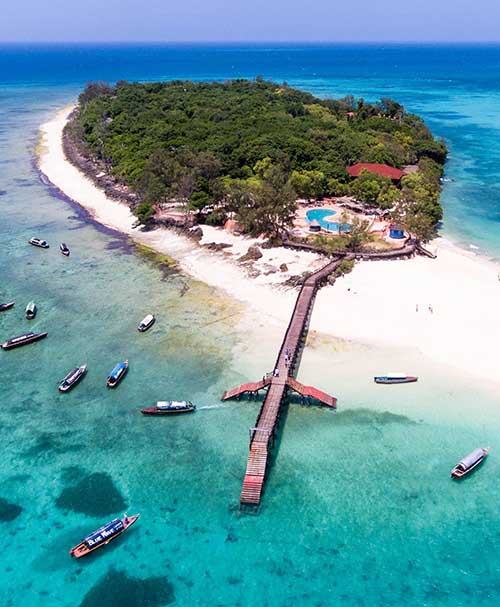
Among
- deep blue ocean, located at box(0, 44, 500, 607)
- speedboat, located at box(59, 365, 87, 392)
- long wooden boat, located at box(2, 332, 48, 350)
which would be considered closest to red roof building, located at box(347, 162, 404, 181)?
deep blue ocean, located at box(0, 44, 500, 607)

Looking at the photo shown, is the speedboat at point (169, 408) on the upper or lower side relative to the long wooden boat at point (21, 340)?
lower

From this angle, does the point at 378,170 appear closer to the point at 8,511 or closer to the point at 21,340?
the point at 21,340

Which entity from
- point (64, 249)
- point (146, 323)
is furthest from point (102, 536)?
point (64, 249)

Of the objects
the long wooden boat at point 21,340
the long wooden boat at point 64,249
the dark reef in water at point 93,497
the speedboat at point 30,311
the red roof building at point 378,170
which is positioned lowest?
the dark reef in water at point 93,497

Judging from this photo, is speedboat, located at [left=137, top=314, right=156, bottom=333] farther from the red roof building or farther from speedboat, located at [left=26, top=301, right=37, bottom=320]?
the red roof building

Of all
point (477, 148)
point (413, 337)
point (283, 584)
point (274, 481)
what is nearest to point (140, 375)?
point (274, 481)

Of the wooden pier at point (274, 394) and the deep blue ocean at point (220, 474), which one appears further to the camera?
the wooden pier at point (274, 394)

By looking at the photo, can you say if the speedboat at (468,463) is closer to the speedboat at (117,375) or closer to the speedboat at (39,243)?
the speedboat at (117,375)

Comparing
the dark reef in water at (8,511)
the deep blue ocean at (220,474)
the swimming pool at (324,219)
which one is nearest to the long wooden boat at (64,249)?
the deep blue ocean at (220,474)
